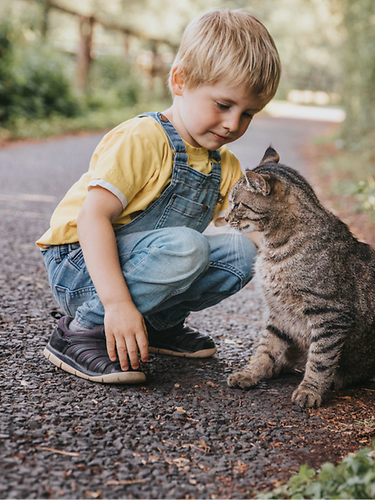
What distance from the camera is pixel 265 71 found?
2.28 metres

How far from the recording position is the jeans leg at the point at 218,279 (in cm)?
249

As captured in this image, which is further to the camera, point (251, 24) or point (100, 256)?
point (251, 24)

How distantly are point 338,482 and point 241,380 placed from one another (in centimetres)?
89

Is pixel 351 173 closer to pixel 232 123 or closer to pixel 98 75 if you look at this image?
pixel 232 123

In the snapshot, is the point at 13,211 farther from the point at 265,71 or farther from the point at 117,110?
the point at 117,110

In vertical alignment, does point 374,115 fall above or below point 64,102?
above

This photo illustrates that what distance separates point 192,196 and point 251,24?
2.73 ft

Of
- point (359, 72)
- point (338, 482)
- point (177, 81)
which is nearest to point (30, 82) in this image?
point (359, 72)

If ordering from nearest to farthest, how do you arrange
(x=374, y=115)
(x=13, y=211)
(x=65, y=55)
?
(x=13, y=211), (x=374, y=115), (x=65, y=55)

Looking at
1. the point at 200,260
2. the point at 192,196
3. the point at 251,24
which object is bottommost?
the point at 200,260

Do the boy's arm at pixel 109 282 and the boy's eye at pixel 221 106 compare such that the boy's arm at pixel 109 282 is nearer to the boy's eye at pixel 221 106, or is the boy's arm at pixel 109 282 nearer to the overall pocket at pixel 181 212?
the overall pocket at pixel 181 212

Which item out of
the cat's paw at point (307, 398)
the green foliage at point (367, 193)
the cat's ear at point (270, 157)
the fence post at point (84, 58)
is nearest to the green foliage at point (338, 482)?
the cat's paw at point (307, 398)

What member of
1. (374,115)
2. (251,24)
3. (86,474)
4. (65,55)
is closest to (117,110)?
(65,55)

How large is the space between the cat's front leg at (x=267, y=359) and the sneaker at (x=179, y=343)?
0.84 ft
